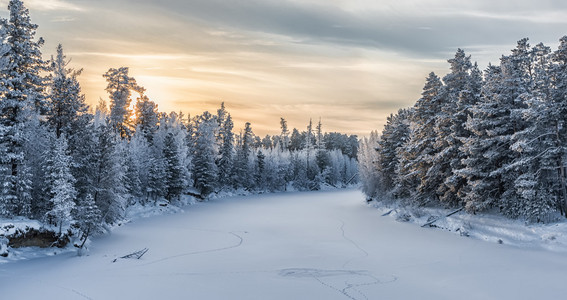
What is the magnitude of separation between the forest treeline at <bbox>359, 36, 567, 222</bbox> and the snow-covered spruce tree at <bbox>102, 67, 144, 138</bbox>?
45.6 metres

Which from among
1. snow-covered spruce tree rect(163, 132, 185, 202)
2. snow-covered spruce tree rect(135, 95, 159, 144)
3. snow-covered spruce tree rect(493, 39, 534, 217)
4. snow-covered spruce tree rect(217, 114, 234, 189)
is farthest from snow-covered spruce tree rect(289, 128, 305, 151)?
snow-covered spruce tree rect(493, 39, 534, 217)

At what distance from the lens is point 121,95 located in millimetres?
62969

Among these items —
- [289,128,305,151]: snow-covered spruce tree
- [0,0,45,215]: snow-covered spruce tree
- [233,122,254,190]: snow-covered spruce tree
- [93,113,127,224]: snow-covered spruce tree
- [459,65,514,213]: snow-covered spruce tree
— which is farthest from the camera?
[289,128,305,151]: snow-covered spruce tree

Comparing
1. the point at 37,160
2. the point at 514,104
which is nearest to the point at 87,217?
the point at 37,160

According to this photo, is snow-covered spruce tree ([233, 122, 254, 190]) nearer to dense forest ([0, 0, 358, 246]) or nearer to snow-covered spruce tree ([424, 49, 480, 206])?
dense forest ([0, 0, 358, 246])

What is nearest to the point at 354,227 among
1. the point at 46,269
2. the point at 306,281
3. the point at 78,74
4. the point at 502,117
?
the point at 502,117

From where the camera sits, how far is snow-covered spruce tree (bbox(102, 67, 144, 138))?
6081 centimetres

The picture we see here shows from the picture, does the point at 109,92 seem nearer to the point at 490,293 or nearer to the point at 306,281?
the point at 306,281

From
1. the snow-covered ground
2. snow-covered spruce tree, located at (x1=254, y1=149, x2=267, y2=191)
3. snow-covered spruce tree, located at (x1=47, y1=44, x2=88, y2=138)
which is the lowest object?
snow-covered spruce tree, located at (x1=254, y1=149, x2=267, y2=191)

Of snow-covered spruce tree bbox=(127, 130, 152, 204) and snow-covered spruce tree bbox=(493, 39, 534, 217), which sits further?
snow-covered spruce tree bbox=(127, 130, 152, 204)

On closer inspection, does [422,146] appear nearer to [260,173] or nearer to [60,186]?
[60,186]

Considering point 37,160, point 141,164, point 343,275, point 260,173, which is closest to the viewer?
point 343,275

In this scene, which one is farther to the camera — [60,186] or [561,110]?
[561,110]

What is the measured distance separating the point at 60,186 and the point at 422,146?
99.4 feet
